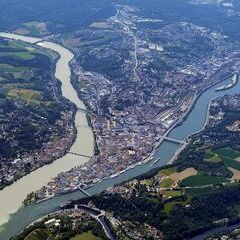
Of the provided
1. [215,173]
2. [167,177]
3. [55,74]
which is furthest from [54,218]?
[55,74]

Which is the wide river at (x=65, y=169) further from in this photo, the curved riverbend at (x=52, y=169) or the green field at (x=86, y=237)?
the green field at (x=86, y=237)

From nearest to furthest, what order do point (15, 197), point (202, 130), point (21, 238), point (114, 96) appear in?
point (21, 238)
point (15, 197)
point (202, 130)
point (114, 96)

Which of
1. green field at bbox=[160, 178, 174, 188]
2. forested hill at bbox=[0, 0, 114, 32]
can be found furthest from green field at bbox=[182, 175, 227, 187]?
forested hill at bbox=[0, 0, 114, 32]

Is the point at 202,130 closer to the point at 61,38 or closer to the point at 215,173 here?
the point at 215,173

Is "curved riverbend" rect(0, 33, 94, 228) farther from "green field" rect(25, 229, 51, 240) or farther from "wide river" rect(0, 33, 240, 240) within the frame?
"green field" rect(25, 229, 51, 240)

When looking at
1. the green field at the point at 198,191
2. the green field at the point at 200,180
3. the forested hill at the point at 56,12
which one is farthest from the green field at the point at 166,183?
the forested hill at the point at 56,12

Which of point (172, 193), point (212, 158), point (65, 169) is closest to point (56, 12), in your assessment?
point (65, 169)
